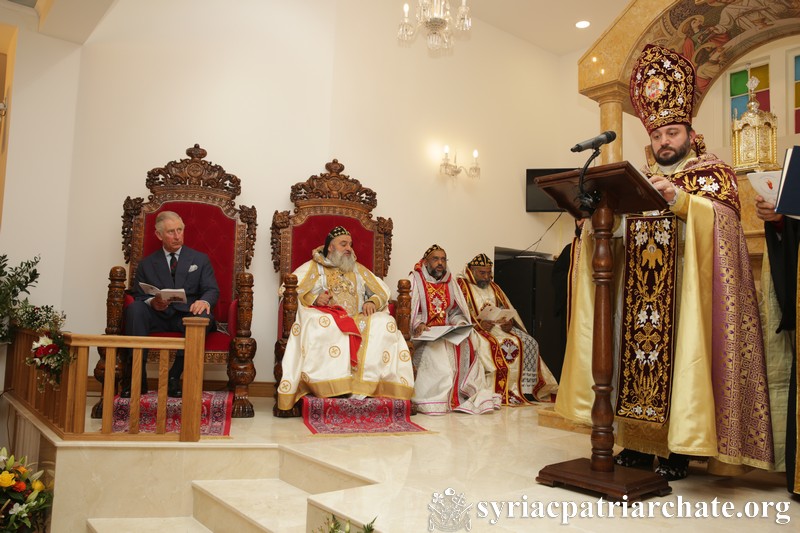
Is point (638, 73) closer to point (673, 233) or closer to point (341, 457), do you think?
point (673, 233)

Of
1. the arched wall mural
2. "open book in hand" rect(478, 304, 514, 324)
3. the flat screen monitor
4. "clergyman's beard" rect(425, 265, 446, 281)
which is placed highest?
the arched wall mural

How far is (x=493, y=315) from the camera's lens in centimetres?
713

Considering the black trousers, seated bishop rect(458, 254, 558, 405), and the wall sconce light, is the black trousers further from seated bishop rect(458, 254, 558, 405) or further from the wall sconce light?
the wall sconce light

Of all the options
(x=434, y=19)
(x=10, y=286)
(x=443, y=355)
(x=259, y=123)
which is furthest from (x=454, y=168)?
(x=10, y=286)

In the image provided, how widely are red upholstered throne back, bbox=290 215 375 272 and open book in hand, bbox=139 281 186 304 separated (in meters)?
1.43

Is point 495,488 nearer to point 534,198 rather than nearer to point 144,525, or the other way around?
point 144,525

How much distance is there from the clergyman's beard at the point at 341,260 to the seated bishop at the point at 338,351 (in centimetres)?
5

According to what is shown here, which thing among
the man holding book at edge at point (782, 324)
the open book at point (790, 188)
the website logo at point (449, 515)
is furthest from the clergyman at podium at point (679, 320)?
the website logo at point (449, 515)

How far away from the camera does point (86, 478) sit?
3.79 metres

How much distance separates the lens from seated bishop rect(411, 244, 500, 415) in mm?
6062

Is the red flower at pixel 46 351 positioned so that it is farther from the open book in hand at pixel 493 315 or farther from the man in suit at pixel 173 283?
the open book in hand at pixel 493 315

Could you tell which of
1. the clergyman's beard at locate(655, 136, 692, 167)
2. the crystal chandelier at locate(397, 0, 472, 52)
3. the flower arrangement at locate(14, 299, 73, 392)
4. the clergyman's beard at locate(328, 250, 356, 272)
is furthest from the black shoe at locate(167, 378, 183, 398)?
the clergyman's beard at locate(655, 136, 692, 167)

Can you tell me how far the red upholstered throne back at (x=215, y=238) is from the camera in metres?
5.70

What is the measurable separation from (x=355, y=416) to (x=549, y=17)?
254 inches
